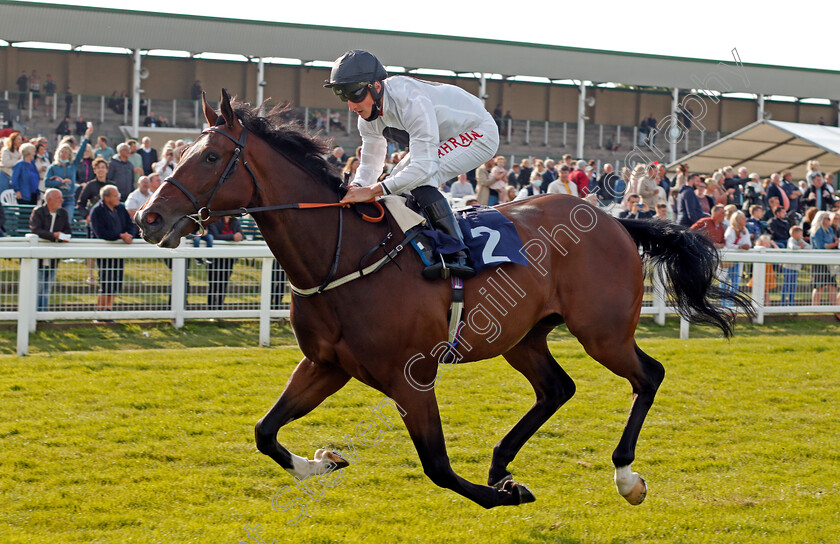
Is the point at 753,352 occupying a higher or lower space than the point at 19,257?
lower

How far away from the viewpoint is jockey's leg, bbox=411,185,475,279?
384cm

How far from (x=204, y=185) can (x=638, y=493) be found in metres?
2.45

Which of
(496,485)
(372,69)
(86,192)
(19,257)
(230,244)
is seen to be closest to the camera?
(372,69)

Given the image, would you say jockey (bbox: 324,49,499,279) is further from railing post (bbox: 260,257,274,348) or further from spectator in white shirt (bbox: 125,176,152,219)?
spectator in white shirt (bbox: 125,176,152,219)

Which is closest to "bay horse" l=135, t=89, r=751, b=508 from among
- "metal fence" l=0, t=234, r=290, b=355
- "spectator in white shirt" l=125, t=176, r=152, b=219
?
"metal fence" l=0, t=234, r=290, b=355

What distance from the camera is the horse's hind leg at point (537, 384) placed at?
4.42m

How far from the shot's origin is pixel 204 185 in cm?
336

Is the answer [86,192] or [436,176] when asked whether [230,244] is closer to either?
[86,192]

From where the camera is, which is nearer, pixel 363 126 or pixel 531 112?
pixel 363 126

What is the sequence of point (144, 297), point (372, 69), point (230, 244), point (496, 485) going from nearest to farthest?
point (372, 69) < point (496, 485) < point (144, 297) < point (230, 244)

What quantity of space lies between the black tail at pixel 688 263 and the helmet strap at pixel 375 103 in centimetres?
170

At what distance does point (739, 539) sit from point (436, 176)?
2117mm

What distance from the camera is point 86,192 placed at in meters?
9.70

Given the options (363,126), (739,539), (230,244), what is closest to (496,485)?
(739,539)
